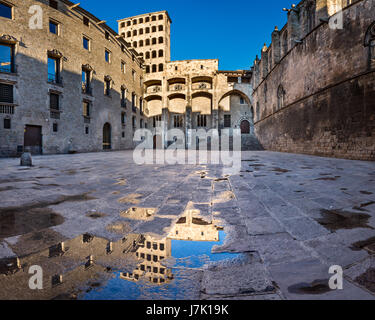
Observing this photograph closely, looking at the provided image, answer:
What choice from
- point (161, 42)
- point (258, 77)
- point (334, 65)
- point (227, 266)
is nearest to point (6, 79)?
point (227, 266)

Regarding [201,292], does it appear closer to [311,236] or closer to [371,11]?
[311,236]

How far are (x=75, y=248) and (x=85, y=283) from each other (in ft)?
1.78

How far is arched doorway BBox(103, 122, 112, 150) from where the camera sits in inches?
898

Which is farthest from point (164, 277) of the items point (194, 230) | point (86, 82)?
point (86, 82)

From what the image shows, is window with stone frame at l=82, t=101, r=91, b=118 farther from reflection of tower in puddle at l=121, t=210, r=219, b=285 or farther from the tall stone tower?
reflection of tower in puddle at l=121, t=210, r=219, b=285

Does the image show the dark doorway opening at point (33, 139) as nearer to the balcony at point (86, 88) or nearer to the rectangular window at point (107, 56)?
the balcony at point (86, 88)

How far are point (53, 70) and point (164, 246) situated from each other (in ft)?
68.1

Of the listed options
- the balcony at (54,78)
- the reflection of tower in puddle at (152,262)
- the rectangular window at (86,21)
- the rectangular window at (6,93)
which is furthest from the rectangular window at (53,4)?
the reflection of tower in puddle at (152,262)

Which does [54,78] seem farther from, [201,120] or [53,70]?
[201,120]

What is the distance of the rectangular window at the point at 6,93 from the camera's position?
46.6 feet

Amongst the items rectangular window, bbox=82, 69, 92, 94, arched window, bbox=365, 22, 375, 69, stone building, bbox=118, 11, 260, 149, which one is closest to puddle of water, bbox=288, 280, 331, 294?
arched window, bbox=365, 22, 375, 69

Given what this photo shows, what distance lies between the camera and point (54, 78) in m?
17.1

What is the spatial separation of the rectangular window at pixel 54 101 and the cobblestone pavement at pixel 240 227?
1595 cm

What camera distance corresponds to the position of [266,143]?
845 inches
